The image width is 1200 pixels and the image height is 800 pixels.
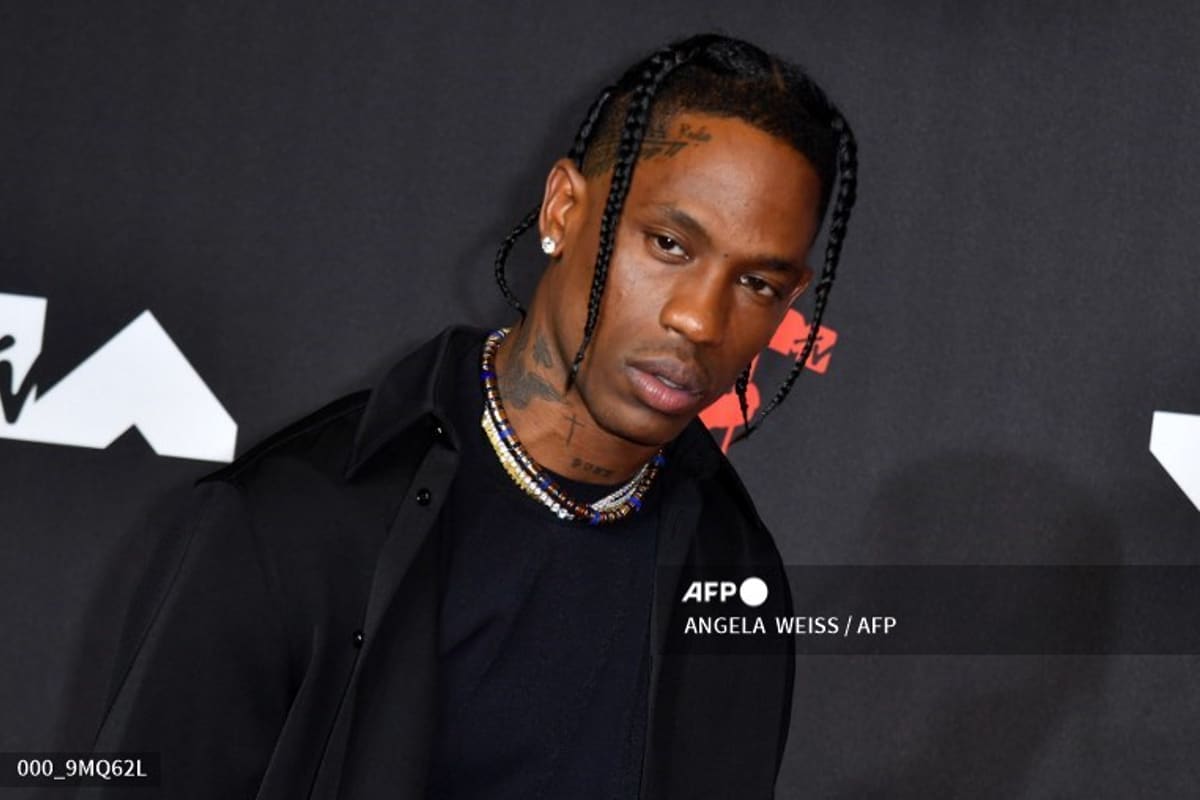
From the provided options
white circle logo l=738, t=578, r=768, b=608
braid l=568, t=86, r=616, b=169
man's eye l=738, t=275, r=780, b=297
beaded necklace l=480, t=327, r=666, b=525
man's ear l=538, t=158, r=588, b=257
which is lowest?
white circle logo l=738, t=578, r=768, b=608

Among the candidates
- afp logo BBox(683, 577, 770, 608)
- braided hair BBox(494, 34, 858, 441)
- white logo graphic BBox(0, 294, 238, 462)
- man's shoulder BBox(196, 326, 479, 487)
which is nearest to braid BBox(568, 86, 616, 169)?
braided hair BBox(494, 34, 858, 441)

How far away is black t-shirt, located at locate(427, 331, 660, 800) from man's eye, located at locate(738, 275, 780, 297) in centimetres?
22

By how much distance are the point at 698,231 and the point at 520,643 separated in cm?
38

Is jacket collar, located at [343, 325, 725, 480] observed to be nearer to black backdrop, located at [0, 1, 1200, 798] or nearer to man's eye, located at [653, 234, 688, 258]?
man's eye, located at [653, 234, 688, 258]

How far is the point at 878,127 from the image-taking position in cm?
206

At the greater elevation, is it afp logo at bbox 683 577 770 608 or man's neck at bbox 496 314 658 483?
man's neck at bbox 496 314 658 483

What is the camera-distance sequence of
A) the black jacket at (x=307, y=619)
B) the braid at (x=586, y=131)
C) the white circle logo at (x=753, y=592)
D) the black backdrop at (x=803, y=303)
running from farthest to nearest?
the black backdrop at (x=803, y=303) < the white circle logo at (x=753, y=592) < the braid at (x=586, y=131) < the black jacket at (x=307, y=619)

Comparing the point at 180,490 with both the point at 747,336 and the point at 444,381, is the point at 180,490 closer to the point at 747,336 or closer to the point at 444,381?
the point at 444,381

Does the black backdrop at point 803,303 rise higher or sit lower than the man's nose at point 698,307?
higher

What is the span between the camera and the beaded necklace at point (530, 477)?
131 cm

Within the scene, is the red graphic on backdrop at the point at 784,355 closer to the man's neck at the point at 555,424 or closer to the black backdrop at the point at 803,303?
the black backdrop at the point at 803,303

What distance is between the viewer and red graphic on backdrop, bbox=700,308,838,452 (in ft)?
6.78

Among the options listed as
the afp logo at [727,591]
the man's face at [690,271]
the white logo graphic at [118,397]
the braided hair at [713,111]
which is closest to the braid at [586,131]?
the braided hair at [713,111]

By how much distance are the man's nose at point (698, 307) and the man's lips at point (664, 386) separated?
0.03 m
